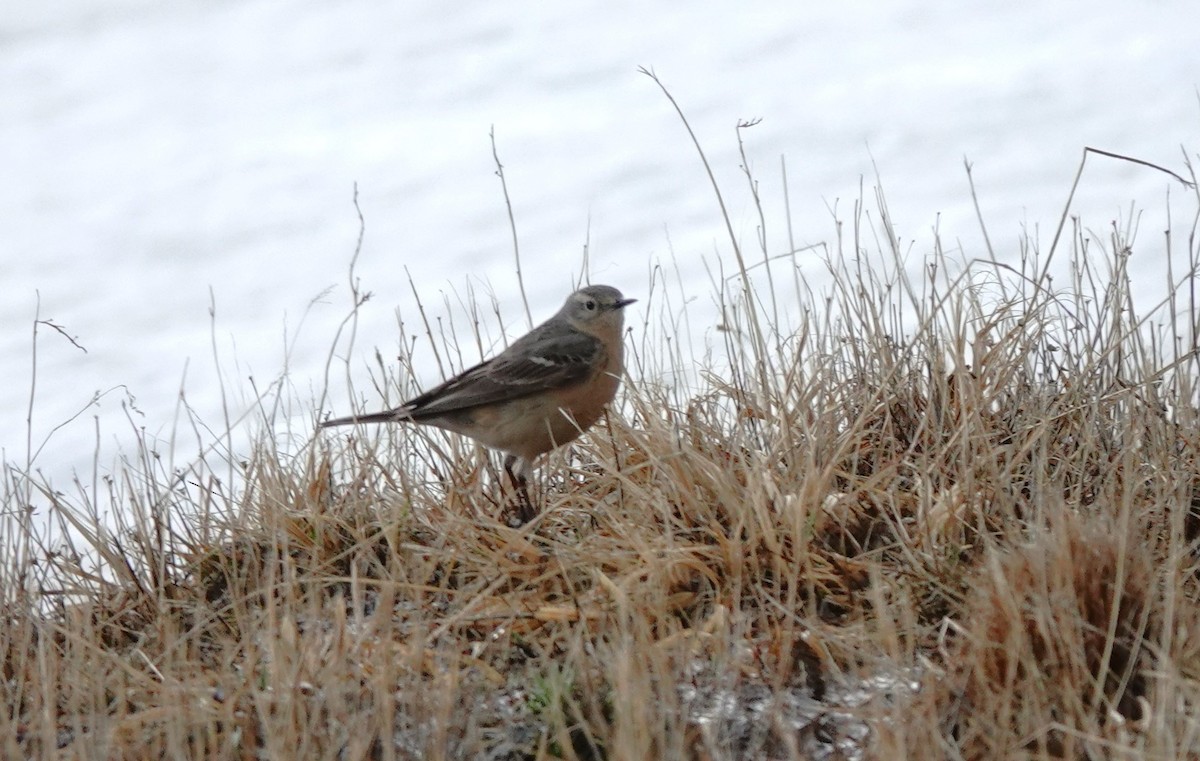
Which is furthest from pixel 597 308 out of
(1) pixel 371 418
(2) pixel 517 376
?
(1) pixel 371 418

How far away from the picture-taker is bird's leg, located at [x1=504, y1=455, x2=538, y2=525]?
18.2 ft

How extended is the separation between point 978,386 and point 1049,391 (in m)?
0.31

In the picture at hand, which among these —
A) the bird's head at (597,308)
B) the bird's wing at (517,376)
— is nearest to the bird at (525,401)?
the bird's wing at (517,376)

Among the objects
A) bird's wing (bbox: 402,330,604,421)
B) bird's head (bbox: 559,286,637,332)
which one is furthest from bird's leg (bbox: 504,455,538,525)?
bird's head (bbox: 559,286,637,332)

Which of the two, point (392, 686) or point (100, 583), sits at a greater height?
point (100, 583)

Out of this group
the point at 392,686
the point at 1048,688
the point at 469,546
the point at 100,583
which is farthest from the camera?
the point at 100,583

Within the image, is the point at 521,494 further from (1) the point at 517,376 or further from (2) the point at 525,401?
(1) the point at 517,376

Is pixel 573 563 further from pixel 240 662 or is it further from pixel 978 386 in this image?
pixel 978 386

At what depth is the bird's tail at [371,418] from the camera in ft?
19.3

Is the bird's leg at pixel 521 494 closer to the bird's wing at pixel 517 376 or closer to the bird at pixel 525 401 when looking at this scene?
the bird at pixel 525 401

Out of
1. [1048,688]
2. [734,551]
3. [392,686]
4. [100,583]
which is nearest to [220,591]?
[100,583]

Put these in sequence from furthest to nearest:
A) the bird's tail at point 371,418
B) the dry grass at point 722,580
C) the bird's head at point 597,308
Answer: the bird's head at point 597,308, the bird's tail at point 371,418, the dry grass at point 722,580

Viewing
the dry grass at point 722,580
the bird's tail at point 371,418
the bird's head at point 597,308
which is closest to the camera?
the dry grass at point 722,580

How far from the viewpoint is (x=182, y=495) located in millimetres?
5637
